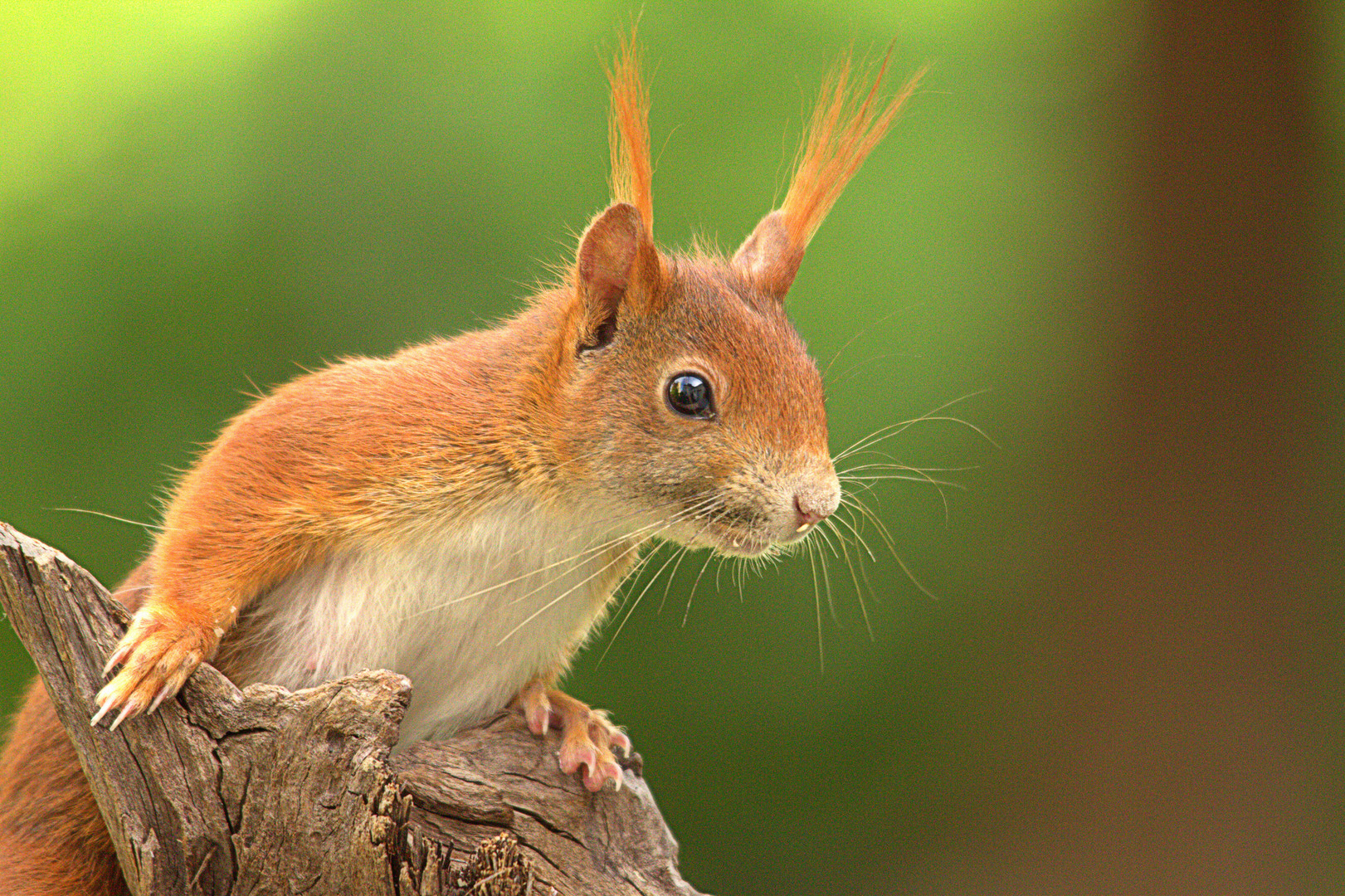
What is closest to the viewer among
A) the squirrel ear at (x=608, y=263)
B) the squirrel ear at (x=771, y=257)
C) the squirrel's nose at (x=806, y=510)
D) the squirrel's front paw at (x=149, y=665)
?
the squirrel's front paw at (x=149, y=665)

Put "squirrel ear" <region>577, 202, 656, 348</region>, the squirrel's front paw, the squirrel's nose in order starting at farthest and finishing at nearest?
1. "squirrel ear" <region>577, 202, 656, 348</region>
2. the squirrel's nose
3. the squirrel's front paw

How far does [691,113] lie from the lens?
12.0 feet

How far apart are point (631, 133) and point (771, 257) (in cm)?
38

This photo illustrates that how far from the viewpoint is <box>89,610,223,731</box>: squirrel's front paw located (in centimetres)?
175

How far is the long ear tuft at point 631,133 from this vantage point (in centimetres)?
215

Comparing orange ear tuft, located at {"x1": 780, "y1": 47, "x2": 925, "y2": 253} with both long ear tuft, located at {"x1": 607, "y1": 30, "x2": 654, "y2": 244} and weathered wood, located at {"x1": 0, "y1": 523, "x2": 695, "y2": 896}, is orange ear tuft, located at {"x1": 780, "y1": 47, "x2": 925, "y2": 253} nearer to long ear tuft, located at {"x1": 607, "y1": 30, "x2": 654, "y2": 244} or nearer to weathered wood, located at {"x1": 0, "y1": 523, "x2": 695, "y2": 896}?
long ear tuft, located at {"x1": 607, "y1": 30, "x2": 654, "y2": 244}

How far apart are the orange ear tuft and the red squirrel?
332mm

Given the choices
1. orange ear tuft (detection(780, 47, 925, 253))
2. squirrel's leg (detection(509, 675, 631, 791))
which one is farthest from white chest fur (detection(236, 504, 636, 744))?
orange ear tuft (detection(780, 47, 925, 253))

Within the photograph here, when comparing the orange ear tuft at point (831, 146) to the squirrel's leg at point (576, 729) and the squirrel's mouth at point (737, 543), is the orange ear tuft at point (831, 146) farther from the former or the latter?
the squirrel's leg at point (576, 729)

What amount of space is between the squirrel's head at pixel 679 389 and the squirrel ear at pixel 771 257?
0.17 feet

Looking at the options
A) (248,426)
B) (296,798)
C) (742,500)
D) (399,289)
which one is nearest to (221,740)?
(296,798)

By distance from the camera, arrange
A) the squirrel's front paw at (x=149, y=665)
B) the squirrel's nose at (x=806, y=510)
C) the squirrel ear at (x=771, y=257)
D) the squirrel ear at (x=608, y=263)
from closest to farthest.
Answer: the squirrel's front paw at (x=149, y=665), the squirrel's nose at (x=806, y=510), the squirrel ear at (x=608, y=263), the squirrel ear at (x=771, y=257)

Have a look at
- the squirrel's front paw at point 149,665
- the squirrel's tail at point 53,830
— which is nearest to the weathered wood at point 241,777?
the squirrel's front paw at point 149,665

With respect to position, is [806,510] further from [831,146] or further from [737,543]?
[831,146]
